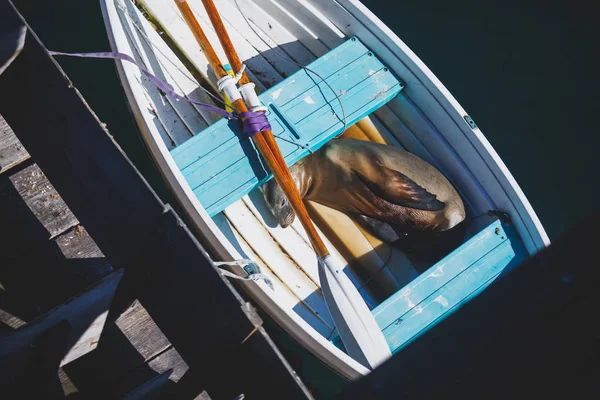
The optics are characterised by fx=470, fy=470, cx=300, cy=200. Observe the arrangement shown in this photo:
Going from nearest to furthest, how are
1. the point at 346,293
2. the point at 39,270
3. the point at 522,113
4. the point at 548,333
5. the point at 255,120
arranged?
the point at 548,333 → the point at 39,270 → the point at 346,293 → the point at 255,120 → the point at 522,113

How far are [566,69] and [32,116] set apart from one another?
225 inches

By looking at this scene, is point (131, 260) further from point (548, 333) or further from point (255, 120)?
point (255, 120)

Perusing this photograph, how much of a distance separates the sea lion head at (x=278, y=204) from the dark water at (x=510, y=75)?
1318 millimetres

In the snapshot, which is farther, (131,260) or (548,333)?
(131,260)

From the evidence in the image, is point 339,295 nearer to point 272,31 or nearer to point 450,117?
point 450,117

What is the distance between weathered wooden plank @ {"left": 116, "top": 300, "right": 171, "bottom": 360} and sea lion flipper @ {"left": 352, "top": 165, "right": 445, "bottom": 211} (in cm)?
209

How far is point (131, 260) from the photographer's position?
5.98 ft

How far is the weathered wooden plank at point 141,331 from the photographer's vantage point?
2.75 metres

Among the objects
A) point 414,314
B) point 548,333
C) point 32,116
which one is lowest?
point 414,314

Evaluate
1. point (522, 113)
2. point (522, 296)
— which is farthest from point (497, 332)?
point (522, 113)

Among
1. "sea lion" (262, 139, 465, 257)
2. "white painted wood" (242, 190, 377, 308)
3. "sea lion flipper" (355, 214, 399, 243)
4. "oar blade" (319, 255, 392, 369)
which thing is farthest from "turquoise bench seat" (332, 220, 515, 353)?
"sea lion flipper" (355, 214, 399, 243)

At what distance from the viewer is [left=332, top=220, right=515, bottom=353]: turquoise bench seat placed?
357 centimetres

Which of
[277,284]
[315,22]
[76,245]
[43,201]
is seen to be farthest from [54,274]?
[315,22]

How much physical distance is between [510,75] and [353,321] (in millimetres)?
3850
